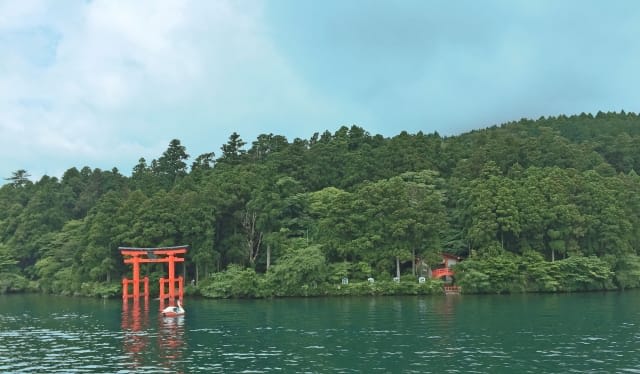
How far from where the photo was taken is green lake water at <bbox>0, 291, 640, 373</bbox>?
23969 millimetres

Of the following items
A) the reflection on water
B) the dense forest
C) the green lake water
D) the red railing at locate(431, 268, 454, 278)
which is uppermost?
the dense forest

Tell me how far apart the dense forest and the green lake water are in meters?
10.3

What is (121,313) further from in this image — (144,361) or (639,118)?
(639,118)

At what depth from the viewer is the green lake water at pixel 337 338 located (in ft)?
78.6

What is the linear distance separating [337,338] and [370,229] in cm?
3215

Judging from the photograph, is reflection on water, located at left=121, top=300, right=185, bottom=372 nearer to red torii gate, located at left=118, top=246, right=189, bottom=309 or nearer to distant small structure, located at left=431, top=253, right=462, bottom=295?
red torii gate, located at left=118, top=246, right=189, bottom=309

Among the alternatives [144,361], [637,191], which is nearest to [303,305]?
[144,361]

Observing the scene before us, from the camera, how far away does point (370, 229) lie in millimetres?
62562

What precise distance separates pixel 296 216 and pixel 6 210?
5344cm

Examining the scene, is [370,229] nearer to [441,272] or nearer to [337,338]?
[441,272]

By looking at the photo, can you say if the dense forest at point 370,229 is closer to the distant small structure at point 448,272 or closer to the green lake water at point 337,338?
the distant small structure at point 448,272

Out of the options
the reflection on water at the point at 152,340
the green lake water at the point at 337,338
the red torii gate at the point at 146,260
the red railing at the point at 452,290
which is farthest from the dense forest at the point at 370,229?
the reflection on water at the point at 152,340

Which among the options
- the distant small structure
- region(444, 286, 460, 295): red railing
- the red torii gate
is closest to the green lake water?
the red torii gate

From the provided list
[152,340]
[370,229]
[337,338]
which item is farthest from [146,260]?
[337,338]
